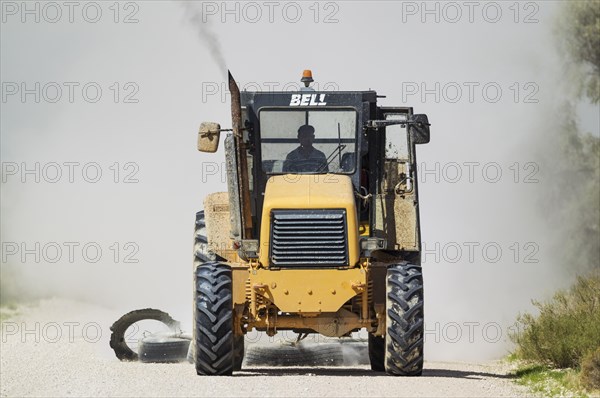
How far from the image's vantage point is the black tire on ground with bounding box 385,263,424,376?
16438 mm

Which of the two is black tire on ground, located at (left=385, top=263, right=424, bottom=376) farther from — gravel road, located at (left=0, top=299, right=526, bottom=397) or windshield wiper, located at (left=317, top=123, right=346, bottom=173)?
windshield wiper, located at (left=317, top=123, right=346, bottom=173)

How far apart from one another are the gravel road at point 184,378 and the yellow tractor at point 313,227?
57 cm

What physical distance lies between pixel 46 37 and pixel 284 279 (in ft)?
70.8

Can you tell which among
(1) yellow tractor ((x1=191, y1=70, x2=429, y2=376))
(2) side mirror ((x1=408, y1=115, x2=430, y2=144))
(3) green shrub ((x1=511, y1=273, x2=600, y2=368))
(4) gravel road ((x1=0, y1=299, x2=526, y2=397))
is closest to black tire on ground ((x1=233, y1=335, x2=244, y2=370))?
(4) gravel road ((x1=0, y1=299, x2=526, y2=397))

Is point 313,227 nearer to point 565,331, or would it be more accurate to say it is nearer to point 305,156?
point 305,156

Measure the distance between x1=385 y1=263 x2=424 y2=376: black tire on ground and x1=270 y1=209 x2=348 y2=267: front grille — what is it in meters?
0.63

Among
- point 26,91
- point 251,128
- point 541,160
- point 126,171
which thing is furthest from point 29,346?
point 541,160

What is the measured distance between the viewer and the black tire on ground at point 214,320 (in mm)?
16500

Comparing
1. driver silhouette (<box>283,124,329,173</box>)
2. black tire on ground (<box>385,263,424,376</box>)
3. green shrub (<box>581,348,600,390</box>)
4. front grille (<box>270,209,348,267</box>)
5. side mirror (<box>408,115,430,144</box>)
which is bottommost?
green shrub (<box>581,348,600,390</box>)

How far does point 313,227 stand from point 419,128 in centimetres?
186

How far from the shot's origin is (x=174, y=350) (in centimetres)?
2069

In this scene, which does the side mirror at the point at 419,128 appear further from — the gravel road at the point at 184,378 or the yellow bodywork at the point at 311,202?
the gravel road at the point at 184,378

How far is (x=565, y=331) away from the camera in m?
19.8

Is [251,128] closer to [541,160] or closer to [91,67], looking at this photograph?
[91,67]
